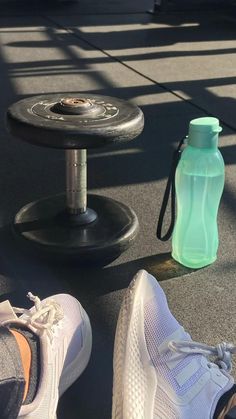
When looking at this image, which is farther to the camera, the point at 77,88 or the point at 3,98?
the point at 77,88

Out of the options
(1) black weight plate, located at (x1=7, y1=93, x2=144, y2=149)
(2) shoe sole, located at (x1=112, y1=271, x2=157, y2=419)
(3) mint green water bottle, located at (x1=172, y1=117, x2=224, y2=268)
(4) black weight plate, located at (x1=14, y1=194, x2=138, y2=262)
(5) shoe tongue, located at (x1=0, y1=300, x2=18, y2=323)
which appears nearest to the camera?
(2) shoe sole, located at (x1=112, y1=271, x2=157, y2=419)

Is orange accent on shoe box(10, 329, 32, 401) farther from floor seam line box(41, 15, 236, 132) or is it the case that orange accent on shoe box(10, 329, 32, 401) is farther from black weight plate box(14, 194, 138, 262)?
floor seam line box(41, 15, 236, 132)

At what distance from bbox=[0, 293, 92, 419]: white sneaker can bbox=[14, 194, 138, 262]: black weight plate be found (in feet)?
1.55

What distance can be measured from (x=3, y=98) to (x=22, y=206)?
66.4 inches

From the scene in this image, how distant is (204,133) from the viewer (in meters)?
1.84

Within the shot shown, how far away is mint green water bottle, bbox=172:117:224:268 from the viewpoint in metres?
1.97

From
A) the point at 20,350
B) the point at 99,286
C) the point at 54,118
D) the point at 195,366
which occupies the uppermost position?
the point at 54,118

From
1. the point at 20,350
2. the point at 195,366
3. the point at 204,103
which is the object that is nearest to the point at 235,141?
the point at 204,103

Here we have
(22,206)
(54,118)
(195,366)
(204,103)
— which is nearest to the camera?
(195,366)

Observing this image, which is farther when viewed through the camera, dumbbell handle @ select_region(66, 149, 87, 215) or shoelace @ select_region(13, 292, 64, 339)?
dumbbell handle @ select_region(66, 149, 87, 215)

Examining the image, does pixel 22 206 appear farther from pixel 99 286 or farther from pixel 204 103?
pixel 204 103

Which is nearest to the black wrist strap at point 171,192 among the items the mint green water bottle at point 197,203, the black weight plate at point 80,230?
the mint green water bottle at point 197,203

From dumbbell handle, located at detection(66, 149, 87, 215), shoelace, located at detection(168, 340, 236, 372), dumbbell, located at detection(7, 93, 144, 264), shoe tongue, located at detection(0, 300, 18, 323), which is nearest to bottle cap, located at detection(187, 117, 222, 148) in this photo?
dumbbell, located at detection(7, 93, 144, 264)

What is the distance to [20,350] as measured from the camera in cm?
126
